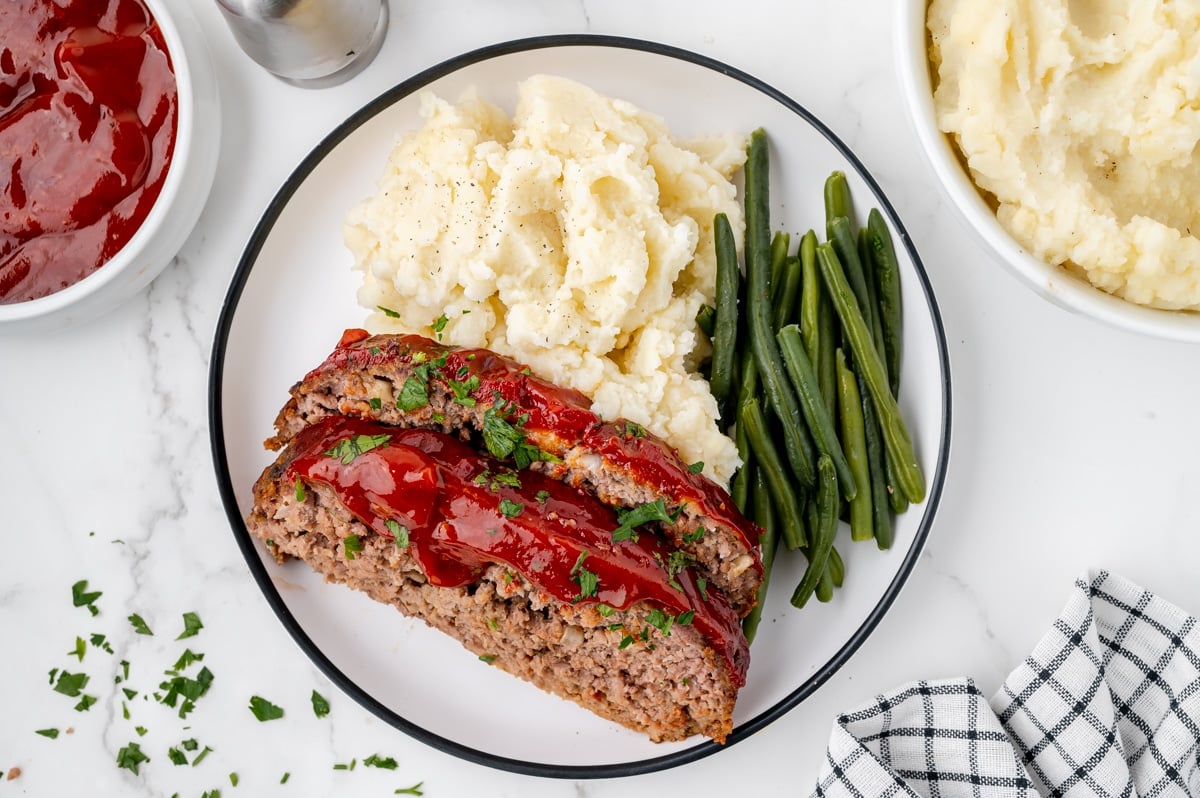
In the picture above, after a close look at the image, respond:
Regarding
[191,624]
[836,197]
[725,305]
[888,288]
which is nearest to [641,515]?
[725,305]

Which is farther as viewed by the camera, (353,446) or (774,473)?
(774,473)

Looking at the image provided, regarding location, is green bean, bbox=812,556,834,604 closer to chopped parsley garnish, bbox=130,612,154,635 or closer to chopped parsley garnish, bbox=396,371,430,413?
chopped parsley garnish, bbox=396,371,430,413

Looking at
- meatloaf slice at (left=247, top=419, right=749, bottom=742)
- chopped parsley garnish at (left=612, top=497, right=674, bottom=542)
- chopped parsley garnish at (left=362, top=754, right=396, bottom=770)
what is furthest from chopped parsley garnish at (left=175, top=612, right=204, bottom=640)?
chopped parsley garnish at (left=612, top=497, right=674, bottom=542)

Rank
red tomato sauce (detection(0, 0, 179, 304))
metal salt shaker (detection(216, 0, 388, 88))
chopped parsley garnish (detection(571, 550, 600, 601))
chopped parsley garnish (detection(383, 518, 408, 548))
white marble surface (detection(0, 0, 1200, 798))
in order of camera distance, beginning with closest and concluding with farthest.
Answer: chopped parsley garnish (detection(571, 550, 600, 601))
chopped parsley garnish (detection(383, 518, 408, 548))
metal salt shaker (detection(216, 0, 388, 88))
red tomato sauce (detection(0, 0, 179, 304))
white marble surface (detection(0, 0, 1200, 798))

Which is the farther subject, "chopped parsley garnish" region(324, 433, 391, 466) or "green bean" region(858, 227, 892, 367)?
"green bean" region(858, 227, 892, 367)

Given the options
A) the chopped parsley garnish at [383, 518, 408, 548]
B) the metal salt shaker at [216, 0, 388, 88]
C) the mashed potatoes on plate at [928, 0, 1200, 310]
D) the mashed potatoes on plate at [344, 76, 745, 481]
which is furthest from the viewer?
the metal salt shaker at [216, 0, 388, 88]

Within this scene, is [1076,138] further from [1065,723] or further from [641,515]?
[1065,723]
